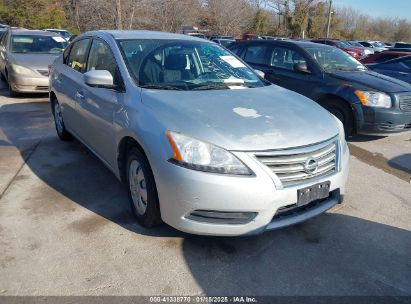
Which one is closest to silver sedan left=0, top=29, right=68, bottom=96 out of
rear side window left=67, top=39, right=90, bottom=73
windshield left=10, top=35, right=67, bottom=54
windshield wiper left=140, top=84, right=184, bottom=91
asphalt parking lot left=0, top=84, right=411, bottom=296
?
windshield left=10, top=35, right=67, bottom=54

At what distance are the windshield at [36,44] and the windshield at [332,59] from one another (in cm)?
636

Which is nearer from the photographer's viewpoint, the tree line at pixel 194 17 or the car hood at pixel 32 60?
the car hood at pixel 32 60

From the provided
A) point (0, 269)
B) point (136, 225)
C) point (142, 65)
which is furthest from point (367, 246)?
point (0, 269)

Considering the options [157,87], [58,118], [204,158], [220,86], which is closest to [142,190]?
[204,158]

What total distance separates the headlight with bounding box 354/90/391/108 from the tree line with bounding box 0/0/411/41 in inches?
671

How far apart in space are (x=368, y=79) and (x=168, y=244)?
15.1 ft

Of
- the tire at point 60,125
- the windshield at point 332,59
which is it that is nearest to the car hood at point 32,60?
the tire at point 60,125

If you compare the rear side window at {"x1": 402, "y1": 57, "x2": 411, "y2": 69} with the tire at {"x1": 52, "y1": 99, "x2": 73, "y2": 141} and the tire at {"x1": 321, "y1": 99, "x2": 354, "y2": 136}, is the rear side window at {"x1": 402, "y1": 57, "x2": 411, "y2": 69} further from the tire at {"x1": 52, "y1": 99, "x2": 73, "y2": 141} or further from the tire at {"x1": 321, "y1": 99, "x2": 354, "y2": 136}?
the tire at {"x1": 52, "y1": 99, "x2": 73, "y2": 141}

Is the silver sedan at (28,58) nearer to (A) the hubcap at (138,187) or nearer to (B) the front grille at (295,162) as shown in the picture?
(A) the hubcap at (138,187)

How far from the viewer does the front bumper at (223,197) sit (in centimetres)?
251

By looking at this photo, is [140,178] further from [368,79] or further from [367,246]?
[368,79]

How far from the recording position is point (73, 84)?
4.43m

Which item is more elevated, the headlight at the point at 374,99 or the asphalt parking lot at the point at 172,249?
the headlight at the point at 374,99

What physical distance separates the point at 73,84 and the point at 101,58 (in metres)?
0.72
